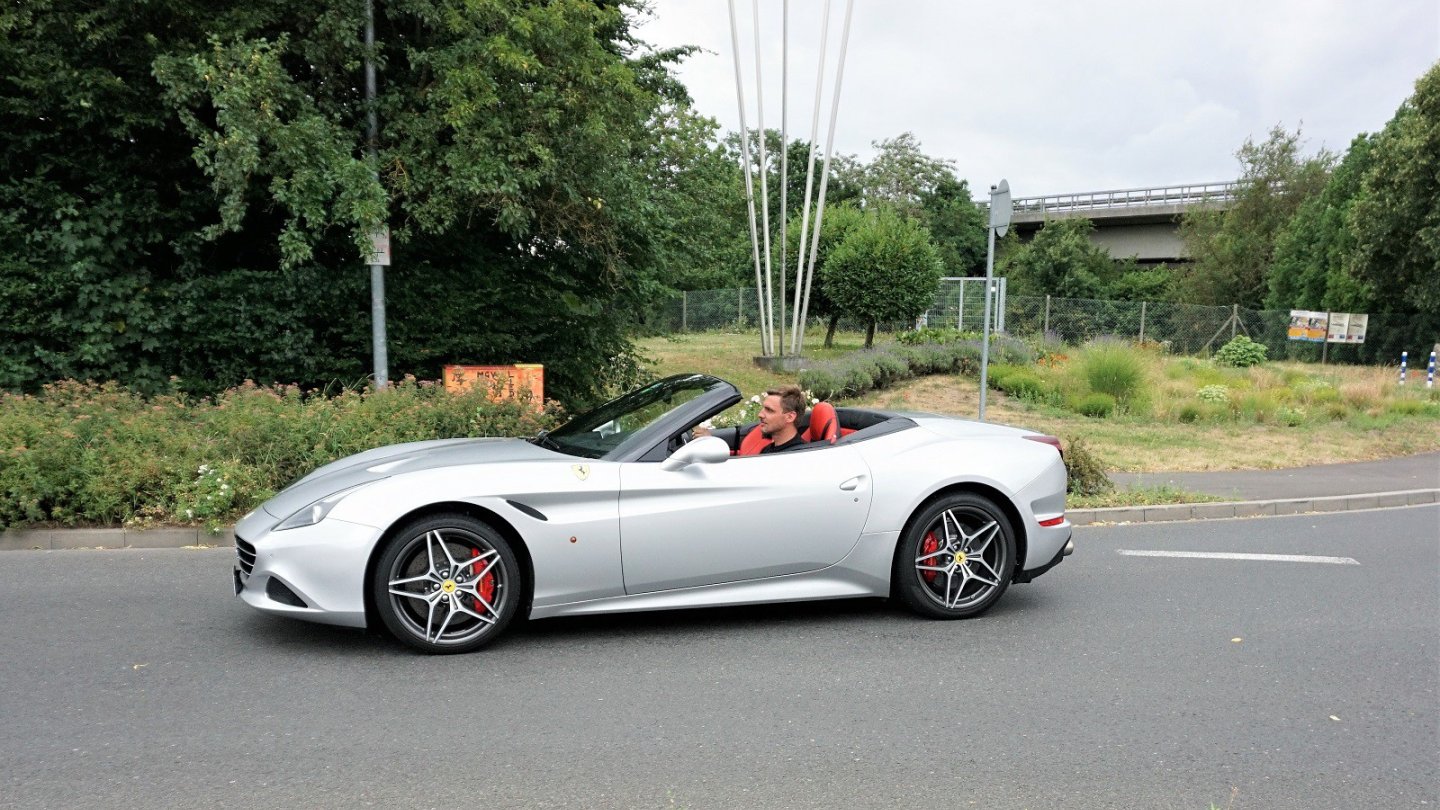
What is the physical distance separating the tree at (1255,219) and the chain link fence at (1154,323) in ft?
41.2

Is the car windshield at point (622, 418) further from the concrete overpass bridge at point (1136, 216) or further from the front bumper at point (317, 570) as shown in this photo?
the concrete overpass bridge at point (1136, 216)

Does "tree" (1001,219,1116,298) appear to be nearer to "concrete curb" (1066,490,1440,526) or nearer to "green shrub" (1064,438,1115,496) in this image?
"concrete curb" (1066,490,1440,526)

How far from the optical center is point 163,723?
155 inches

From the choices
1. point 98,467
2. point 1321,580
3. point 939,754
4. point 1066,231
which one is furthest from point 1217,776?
point 1066,231

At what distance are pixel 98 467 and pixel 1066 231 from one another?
52.1 m

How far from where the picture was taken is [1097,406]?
17109 millimetres

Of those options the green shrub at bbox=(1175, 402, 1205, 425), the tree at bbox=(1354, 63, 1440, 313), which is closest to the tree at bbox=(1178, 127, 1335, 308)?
the tree at bbox=(1354, 63, 1440, 313)

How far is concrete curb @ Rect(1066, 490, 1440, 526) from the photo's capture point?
920 cm

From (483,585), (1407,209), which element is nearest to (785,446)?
(483,585)

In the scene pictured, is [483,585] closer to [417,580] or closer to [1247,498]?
[417,580]

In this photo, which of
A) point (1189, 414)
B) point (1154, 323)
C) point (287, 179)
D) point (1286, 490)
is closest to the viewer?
point (287, 179)

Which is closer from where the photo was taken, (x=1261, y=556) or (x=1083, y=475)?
(x=1261, y=556)

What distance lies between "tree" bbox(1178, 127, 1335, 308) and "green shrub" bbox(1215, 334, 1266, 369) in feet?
64.1

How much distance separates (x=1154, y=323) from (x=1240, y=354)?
172 inches
